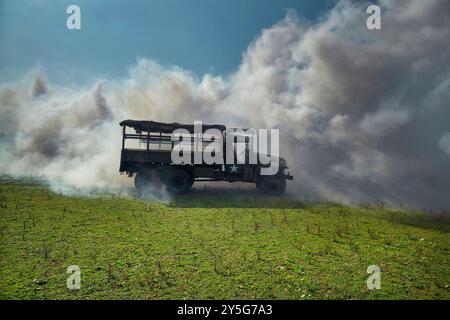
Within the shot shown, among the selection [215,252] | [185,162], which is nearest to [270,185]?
[185,162]

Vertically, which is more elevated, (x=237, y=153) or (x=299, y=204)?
(x=237, y=153)

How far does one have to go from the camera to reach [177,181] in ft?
47.7

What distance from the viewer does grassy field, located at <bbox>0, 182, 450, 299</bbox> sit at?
4883mm

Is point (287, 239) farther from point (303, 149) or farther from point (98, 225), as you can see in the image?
point (303, 149)

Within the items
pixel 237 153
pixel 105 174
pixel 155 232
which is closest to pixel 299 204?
pixel 237 153

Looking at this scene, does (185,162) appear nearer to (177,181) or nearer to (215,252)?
(177,181)

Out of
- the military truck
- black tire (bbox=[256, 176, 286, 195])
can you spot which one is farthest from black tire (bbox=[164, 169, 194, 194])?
black tire (bbox=[256, 176, 286, 195])

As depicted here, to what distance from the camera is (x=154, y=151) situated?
14500 mm

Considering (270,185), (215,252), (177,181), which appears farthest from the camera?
(270,185)

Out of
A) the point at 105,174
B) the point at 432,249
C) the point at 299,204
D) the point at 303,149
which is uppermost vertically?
the point at 303,149

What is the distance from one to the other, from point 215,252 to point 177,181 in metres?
8.34

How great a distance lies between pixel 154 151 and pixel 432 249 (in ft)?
39.6

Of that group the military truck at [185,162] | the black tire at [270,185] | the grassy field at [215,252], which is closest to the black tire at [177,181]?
the military truck at [185,162]
